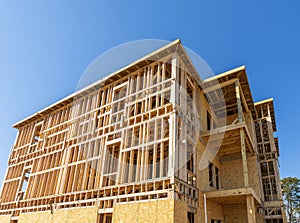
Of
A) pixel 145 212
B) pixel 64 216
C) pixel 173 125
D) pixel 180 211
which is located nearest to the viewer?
pixel 180 211

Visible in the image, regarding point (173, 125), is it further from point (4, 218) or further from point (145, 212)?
point (4, 218)

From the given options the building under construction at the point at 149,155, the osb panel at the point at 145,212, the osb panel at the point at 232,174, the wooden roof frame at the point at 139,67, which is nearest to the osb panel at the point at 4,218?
the building under construction at the point at 149,155

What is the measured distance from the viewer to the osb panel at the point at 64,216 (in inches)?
508

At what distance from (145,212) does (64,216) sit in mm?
6106

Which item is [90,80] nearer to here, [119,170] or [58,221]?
[119,170]

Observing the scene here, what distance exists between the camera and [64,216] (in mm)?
14062

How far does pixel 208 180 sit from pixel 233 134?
3.36 m

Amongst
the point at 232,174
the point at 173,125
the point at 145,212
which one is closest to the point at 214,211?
the point at 232,174

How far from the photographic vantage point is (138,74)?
1594cm

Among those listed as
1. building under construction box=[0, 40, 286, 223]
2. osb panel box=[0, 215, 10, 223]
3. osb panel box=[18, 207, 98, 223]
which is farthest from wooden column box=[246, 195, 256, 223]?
osb panel box=[0, 215, 10, 223]

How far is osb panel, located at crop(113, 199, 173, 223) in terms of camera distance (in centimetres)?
1019

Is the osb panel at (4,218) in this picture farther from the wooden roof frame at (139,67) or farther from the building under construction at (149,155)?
the wooden roof frame at (139,67)

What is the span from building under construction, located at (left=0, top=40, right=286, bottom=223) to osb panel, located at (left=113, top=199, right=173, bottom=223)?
0.14ft

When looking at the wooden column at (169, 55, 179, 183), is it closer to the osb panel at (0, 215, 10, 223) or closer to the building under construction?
the building under construction
